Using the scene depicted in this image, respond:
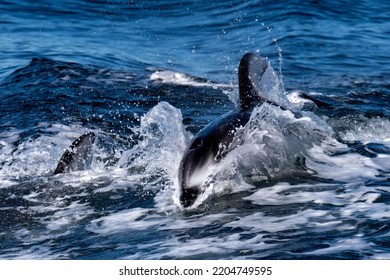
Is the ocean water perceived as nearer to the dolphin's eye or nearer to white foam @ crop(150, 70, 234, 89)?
white foam @ crop(150, 70, 234, 89)

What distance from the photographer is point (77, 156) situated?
10641mm

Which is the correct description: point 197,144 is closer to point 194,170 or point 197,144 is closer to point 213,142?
point 213,142

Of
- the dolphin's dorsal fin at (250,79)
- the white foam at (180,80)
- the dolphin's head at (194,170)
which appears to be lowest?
the white foam at (180,80)

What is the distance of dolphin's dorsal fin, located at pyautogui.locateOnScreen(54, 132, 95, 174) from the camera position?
10.5m

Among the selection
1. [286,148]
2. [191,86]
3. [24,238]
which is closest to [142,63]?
[191,86]

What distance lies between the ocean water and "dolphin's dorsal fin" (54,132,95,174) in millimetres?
136

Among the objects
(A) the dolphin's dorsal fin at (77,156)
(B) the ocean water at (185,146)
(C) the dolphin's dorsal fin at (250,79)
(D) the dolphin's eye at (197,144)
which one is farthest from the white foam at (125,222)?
(C) the dolphin's dorsal fin at (250,79)

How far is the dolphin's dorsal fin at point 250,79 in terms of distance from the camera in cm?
→ 1006

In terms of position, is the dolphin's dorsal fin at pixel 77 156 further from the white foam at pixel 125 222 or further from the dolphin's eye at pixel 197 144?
the dolphin's eye at pixel 197 144

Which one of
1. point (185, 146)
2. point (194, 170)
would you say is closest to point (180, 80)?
point (185, 146)

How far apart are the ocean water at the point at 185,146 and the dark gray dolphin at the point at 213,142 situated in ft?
0.41

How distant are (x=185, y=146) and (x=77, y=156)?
1.43 m

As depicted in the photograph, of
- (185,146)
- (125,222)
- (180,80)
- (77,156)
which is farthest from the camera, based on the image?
(180,80)

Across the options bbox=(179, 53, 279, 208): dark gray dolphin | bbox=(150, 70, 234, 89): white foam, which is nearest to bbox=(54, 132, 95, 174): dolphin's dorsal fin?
bbox=(179, 53, 279, 208): dark gray dolphin
